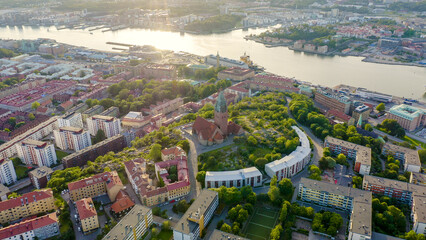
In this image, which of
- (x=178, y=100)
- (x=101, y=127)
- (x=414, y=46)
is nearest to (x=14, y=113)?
(x=101, y=127)

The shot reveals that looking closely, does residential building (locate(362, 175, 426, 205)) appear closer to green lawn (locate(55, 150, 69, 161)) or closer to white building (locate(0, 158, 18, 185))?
green lawn (locate(55, 150, 69, 161))

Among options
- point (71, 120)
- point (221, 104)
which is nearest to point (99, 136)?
point (71, 120)

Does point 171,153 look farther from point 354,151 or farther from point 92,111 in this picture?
point 92,111

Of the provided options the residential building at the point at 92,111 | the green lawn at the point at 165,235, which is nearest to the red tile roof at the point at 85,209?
the green lawn at the point at 165,235

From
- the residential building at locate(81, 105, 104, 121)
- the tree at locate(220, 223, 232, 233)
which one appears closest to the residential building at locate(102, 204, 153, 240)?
the tree at locate(220, 223, 232, 233)

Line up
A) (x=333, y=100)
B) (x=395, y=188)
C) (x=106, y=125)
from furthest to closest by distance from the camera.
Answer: (x=333, y=100), (x=106, y=125), (x=395, y=188)

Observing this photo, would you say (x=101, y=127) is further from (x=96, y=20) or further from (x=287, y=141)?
(x=96, y=20)

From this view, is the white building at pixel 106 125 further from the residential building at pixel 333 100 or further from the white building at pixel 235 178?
the residential building at pixel 333 100
